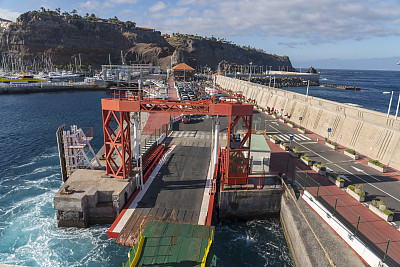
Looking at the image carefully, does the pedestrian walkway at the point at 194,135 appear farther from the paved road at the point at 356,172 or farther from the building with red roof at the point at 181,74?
the building with red roof at the point at 181,74

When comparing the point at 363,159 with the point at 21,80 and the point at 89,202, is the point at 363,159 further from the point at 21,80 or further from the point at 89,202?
the point at 21,80

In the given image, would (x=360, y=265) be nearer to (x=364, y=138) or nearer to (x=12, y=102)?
(x=364, y=138)

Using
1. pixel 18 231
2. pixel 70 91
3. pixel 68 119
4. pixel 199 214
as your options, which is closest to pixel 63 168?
pixel 18 231

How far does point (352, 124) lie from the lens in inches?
1560

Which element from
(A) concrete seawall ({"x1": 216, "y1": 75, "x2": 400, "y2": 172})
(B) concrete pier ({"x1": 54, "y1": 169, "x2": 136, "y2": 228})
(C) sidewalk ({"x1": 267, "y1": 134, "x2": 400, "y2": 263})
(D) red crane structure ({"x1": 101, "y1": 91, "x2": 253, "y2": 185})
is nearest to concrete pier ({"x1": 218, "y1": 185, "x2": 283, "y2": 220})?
(D) red crane structure ({"x1": 101, "y1": 91, "x2": 253, "y2": 185})

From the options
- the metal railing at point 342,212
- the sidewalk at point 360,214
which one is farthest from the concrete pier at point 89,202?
the sidewalk at point 360,214

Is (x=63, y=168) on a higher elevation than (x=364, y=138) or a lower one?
lower

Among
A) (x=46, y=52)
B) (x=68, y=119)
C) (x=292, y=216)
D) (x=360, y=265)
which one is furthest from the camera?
(x=46, y=52)

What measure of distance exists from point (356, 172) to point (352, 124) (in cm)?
1303

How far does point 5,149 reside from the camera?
43562 mm

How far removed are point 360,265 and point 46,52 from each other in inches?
8997

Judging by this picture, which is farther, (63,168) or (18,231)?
(63,168)

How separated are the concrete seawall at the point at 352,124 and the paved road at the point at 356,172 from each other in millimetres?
3424

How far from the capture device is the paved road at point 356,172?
78.9 feet
